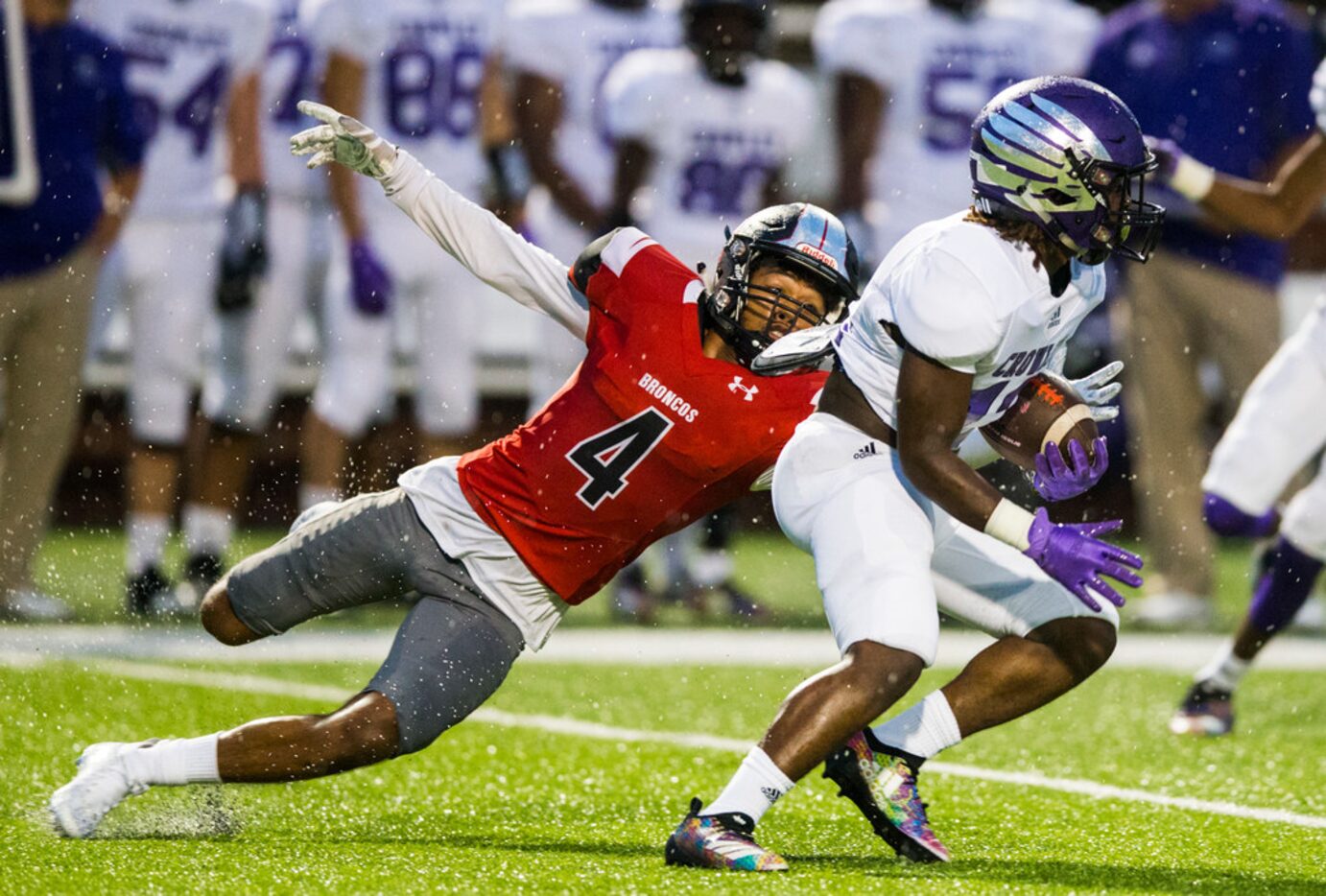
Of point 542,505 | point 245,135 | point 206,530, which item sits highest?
point 245,135

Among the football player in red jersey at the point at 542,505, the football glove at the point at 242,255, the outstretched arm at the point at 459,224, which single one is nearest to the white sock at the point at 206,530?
the football glove at the point at 242,255

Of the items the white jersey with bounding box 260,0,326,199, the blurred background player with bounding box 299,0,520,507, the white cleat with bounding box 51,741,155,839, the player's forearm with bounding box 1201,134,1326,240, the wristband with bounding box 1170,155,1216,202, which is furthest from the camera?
the white jersey with bounding box 260,0,326,199

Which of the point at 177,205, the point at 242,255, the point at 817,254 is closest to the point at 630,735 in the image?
the point at 817,254

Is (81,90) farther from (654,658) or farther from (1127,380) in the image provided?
(1127,380)

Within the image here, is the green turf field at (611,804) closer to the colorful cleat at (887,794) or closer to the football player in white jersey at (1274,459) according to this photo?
the colorful cleat at (887,794)

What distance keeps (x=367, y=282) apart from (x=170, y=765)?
340cm

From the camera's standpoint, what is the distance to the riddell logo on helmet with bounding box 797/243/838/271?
13.8 feet

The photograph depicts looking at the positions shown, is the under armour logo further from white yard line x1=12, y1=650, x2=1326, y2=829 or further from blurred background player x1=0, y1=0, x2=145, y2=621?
blurred background player x1=0, y1=0, x2=145, y2=621

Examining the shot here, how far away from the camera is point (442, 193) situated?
4504mm

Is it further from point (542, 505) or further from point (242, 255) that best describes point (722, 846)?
point (242, 255)

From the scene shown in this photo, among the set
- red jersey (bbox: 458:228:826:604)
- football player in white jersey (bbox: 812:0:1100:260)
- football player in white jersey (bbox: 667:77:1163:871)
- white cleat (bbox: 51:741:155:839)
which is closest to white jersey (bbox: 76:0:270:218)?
football player in white jersey (bbox: 812:0:1100:260)

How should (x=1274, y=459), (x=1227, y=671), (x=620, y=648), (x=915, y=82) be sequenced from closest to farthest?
(x=1227, y=671)
(x=1274, y=459)
(x=620, y=648)
(x=915, y=82)

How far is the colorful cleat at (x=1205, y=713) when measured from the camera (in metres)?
5.73

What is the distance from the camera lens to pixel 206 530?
742cm
